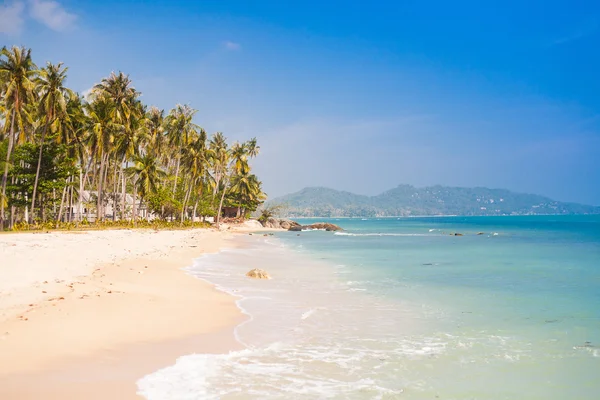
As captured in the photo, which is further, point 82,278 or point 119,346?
point 82,278

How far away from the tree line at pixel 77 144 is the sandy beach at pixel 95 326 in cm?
Result: 2735

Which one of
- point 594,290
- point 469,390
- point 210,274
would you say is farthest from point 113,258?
point 594,290

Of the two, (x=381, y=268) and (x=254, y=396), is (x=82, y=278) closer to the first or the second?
(x=254, y=396)

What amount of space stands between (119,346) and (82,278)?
6.30 m

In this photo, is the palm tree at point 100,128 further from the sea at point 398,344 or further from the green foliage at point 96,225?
the sea at point 398,344

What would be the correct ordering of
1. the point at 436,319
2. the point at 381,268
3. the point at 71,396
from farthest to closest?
the point at 381,268 → the point at 436,319 → the point at 71,396

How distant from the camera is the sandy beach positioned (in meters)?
5.64

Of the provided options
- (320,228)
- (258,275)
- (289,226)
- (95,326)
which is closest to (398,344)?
(95,326)

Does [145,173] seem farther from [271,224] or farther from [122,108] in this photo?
[271,224]

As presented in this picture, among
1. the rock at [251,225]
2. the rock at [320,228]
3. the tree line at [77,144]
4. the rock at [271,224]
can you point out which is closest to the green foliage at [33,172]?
the tree line at [77,144]

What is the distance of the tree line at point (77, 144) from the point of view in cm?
3719

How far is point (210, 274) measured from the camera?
1738 cm

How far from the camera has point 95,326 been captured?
26.4 ft

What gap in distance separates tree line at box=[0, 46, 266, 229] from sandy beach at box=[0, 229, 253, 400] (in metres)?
27.3
